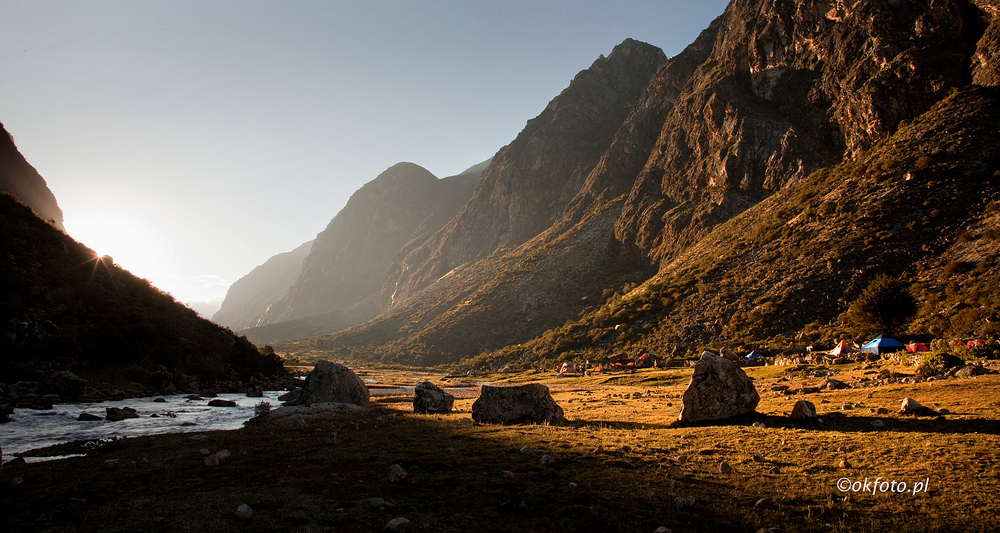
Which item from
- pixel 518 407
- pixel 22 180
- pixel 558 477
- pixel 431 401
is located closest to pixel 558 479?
pixel 558 477

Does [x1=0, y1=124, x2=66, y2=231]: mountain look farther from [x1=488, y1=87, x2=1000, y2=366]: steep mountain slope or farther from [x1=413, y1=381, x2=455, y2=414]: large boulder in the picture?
[x1=488, y1=87, x2=1000, y2=366]: steep mountain slope

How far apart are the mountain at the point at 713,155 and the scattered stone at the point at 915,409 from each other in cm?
3647

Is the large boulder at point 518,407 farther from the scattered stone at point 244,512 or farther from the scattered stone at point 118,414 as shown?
the scattered stone at point 118,414

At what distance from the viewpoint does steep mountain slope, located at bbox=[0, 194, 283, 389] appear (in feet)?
75.3

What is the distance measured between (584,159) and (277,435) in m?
150

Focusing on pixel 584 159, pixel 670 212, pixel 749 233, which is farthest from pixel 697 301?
pixel 584 159

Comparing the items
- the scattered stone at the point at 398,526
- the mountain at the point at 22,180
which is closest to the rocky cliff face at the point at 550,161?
the mountain at the point at 22,180

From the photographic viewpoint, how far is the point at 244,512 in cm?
637

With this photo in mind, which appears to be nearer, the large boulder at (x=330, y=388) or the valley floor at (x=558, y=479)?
the valley floor at (x=558, y=479)

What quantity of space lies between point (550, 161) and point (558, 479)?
6342 inches

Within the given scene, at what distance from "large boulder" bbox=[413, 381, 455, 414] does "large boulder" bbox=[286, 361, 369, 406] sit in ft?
15.4

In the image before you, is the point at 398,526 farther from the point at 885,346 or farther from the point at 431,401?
the point at 885,346

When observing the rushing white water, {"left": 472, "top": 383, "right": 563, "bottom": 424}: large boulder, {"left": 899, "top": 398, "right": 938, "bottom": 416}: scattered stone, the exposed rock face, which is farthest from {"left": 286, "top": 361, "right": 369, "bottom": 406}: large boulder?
{"left": 899, "top": 398, "right": 938, "bottom": 416}: scattered stone

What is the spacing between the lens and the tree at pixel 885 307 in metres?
36.1
